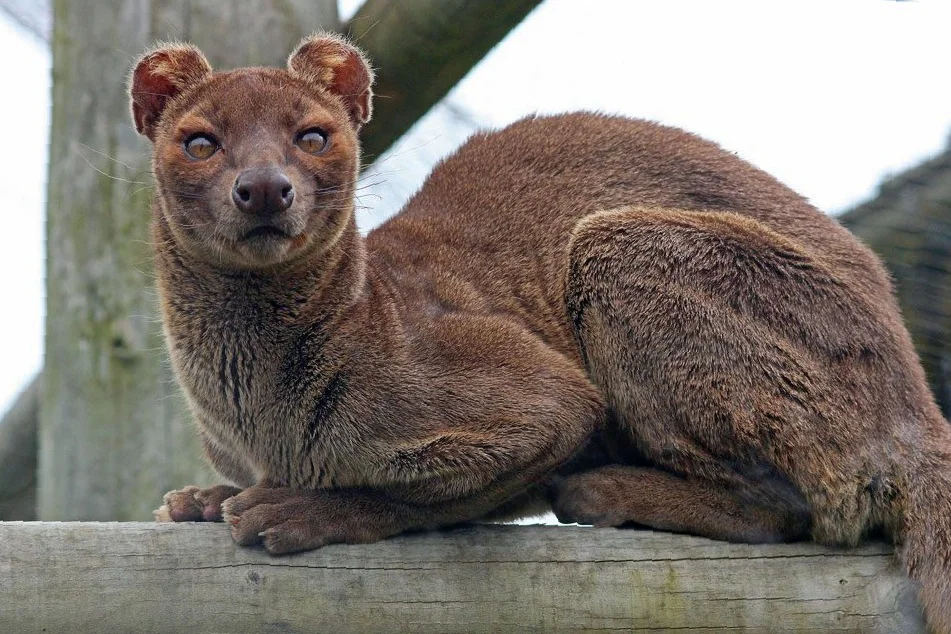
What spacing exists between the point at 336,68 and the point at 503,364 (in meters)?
1.36

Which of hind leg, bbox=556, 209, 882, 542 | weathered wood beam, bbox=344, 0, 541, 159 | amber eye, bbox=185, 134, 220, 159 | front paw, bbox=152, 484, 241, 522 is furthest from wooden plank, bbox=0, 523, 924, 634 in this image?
weathered wood beam, bbox=344, 0, 541, 159

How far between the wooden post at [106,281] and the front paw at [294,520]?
5.36 ft

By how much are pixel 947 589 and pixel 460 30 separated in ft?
9.86

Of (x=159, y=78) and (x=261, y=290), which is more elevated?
(x=159, y=78)

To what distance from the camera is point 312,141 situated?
3.96 m

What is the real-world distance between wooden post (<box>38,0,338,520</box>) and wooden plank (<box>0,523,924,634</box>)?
1757 millimetres

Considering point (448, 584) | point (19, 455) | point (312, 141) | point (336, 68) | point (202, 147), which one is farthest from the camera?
point (19, 455)

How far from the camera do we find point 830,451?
12.5ft

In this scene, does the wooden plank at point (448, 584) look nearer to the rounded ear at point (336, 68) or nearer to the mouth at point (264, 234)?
the mouth at point (264, 234)

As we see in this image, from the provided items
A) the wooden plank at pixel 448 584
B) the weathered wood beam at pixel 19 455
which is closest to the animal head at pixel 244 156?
the wooden plank at pixel 448 584

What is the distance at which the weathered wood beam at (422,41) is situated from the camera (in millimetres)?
4922

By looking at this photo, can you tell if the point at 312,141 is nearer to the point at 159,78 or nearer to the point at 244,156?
the point at 244,156

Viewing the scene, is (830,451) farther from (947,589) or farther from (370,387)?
(370,387)

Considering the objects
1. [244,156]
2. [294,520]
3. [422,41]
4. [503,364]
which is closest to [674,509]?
[503,364]
